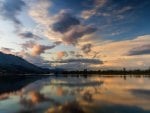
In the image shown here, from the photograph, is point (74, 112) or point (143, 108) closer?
point (74, 112)

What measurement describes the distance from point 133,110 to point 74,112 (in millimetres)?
8300

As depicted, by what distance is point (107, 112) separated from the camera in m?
31.8

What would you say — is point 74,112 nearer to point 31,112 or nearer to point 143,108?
point 31,112

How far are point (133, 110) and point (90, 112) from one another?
6.19 m

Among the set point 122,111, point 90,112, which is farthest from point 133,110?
point 90,112

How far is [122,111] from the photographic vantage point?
3244cm

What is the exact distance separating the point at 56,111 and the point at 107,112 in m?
6.97

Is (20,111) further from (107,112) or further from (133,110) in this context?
(133,110)

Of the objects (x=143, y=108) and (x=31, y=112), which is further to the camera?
(x=143, y=108)

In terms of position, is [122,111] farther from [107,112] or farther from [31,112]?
[31,112]

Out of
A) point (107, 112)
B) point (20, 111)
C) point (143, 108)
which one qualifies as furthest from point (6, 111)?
point (143, 108)

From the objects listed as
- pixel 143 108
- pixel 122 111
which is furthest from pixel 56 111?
pixel 143 108

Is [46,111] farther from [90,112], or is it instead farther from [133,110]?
[133,110]

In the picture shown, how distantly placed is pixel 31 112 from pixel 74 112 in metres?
5.78
